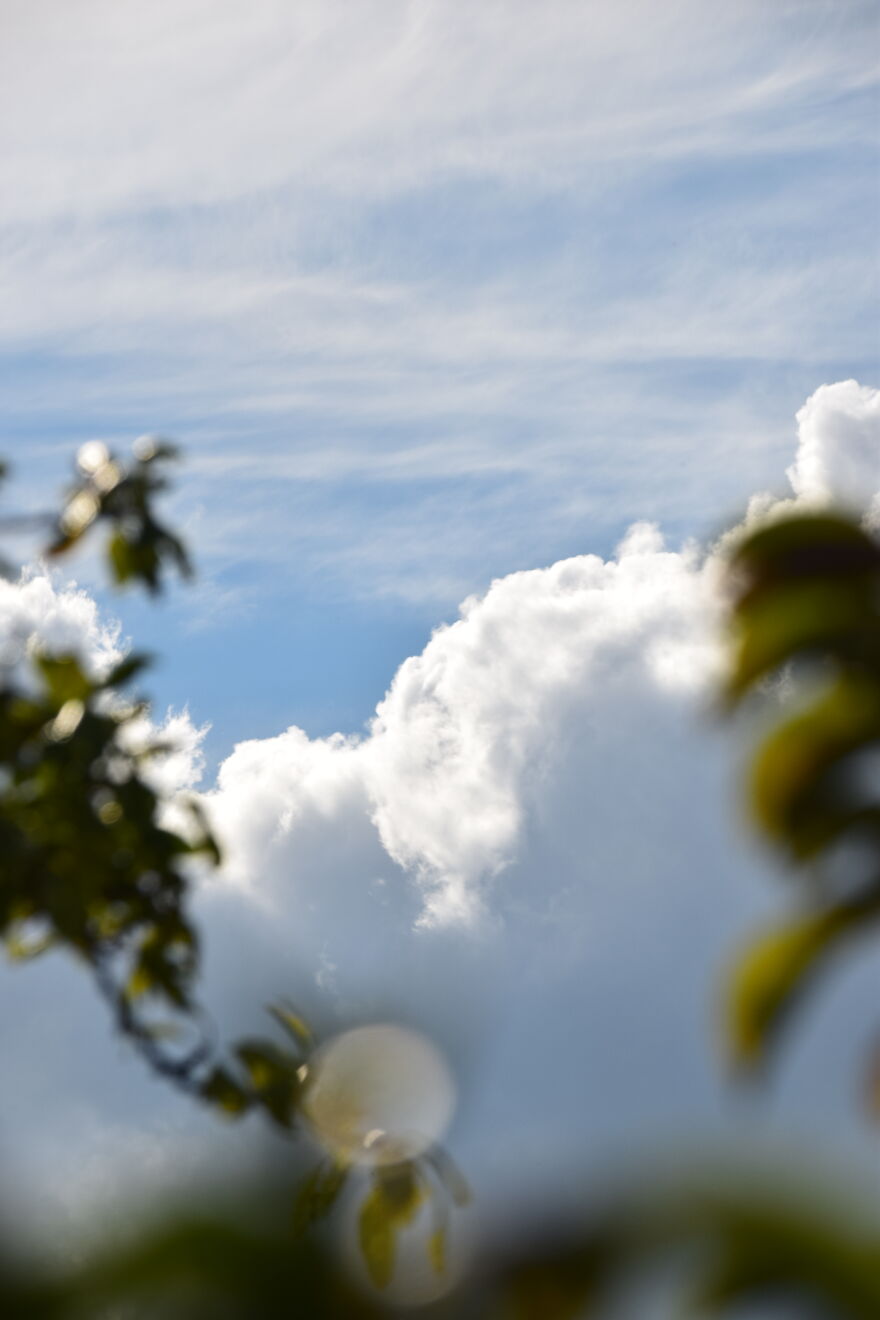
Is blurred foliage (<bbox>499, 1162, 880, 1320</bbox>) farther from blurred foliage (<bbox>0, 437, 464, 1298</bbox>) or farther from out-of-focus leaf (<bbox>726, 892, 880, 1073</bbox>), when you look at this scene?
blurred foliage (<bbox>0, 437, 464, 1298</bbox>)

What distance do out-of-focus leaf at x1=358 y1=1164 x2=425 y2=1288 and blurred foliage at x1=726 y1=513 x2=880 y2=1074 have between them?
3.55 metres

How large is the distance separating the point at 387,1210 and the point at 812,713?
4154 millimetres

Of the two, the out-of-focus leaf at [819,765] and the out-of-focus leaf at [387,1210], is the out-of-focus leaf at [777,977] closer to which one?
the out-of-focus leaf at [819,765]

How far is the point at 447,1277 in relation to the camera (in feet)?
6.02

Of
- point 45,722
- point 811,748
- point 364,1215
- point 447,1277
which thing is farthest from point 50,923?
point 447,1277

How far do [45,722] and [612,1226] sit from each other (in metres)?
5.52

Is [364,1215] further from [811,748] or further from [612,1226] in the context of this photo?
[612,1226]

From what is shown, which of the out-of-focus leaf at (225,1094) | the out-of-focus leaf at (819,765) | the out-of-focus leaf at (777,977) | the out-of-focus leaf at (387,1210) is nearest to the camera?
the out-of-focus leaf at (777,977)

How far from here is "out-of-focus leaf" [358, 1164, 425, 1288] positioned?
5.88 meters

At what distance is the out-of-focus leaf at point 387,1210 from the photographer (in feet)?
19.3

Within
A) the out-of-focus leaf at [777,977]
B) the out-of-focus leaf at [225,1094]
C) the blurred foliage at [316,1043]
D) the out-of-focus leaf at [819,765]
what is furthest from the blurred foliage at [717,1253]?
the out-of-focus leaf at [225,1094]

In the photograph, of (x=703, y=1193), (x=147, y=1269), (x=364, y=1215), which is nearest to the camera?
(x=147, y=1269)

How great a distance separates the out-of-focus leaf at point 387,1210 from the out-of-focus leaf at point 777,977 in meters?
3.41

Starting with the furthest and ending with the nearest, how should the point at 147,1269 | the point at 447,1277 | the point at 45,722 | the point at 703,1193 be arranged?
the point at 45,722 < the point at 447,1277 < the point at 703,1193 < the point at 147,1269
